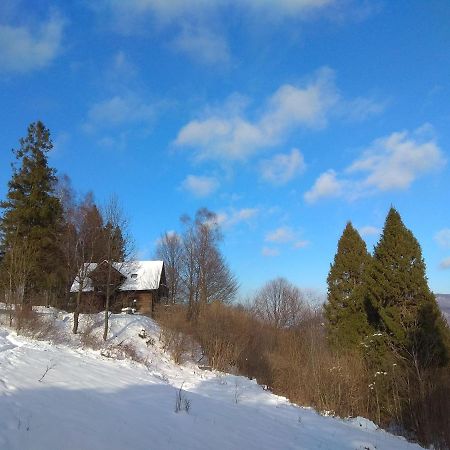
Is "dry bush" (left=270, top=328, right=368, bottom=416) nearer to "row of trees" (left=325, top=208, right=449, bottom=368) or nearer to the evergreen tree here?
"row of trees" (left=325, top=208, right=449, bottom=368)

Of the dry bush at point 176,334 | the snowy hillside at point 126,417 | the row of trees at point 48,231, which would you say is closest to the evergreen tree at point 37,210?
the row of trees at point 48,231

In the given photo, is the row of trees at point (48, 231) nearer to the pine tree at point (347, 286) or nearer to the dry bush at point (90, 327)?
the dry bush at point (90, 327)

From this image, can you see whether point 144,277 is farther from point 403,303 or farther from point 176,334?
point 403,303

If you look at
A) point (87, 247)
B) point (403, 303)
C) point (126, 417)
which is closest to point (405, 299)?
point (403, 303)

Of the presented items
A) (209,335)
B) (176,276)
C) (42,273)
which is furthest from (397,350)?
(176,276)

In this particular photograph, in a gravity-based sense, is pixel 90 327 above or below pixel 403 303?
below

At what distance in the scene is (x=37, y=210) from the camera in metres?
31.6

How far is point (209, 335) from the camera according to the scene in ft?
84.2

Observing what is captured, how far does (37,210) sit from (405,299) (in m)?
25.3

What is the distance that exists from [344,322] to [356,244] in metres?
4.87

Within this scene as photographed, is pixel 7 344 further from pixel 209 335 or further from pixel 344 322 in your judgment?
pixel 344 322

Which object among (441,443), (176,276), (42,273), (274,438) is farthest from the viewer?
(176,276)

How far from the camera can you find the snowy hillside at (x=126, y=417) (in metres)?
6.08

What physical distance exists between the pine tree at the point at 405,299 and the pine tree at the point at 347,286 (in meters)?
4.82
